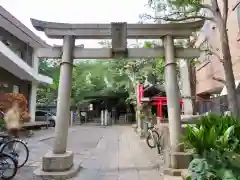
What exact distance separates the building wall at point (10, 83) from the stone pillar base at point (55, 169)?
10721mm

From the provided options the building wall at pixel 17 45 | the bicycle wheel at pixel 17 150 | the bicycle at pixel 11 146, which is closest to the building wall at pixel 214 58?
the bicycle wheel at pixel 17 150

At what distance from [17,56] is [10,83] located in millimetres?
3140

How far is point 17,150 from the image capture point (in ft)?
24.3

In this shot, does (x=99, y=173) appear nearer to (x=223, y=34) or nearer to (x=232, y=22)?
(x=223, y=34)

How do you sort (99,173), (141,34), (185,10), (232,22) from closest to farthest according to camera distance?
(99,173), (141,34), (185,10), (232,22)

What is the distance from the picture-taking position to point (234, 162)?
3287 millimetres

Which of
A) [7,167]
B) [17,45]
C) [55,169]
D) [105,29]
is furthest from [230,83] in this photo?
[17,45]

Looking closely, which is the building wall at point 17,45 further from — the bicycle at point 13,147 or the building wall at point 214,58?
the building wall at point 214,58

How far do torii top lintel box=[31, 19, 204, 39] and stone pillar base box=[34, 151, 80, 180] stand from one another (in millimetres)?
3395

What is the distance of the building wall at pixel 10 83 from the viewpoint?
50.9 feet

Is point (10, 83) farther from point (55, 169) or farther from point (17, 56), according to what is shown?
point (55, 169)

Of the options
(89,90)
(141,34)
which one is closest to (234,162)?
(141,34)

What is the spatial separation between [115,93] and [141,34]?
22.6 m

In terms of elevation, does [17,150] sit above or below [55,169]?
above
